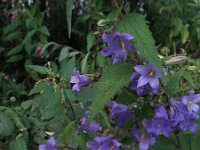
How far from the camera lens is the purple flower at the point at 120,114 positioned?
1502 millimetres

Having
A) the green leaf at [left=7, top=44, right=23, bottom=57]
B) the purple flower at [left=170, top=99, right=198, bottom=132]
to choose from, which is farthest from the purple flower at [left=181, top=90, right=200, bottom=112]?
the green leaf at [left=7, top=44, right=23, bottom=57]

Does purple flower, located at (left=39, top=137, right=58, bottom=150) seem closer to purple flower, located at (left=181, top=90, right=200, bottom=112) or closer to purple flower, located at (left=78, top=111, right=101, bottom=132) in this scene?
purple flower, located at (left=78, top=111, right=101, bottom=132)

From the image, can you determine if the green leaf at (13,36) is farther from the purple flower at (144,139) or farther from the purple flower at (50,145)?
the purple flower at (144,139)

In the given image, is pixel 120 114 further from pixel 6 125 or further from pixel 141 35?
pixel 6 125

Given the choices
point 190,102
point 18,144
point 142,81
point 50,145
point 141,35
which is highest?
point 141,35

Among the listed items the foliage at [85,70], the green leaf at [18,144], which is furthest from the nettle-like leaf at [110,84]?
the green leaf at [18,144]

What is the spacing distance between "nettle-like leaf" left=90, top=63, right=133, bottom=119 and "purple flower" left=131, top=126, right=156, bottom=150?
0.16 meters

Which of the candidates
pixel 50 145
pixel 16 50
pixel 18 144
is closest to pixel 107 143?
pixel 50 145

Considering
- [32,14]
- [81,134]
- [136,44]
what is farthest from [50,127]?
[32,14]

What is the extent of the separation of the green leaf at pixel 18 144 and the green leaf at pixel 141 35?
900 mm

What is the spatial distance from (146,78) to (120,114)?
188 millimetres

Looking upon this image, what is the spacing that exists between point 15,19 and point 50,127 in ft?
6.83

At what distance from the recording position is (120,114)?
1529 mm

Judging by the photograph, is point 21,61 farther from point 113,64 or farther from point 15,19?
point 113,64
